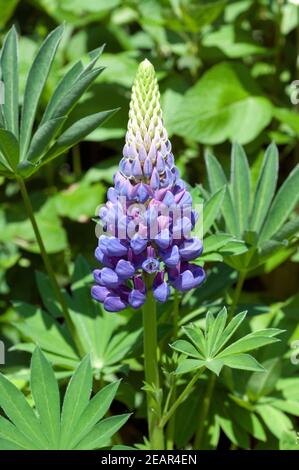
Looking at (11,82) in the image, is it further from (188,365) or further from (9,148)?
(188,365)

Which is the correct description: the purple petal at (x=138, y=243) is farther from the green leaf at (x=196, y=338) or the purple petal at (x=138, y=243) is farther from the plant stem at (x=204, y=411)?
the plant stem at (x=204, y=411)

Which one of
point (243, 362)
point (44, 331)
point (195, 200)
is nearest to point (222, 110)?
point (195, 200)

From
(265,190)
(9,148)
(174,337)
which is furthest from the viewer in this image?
(265,190)

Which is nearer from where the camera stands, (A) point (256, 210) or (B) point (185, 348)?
(B) point (185, 348)

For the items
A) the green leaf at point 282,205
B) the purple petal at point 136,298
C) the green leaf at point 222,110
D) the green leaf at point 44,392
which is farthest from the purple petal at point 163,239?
the green leaf at point 222,110
